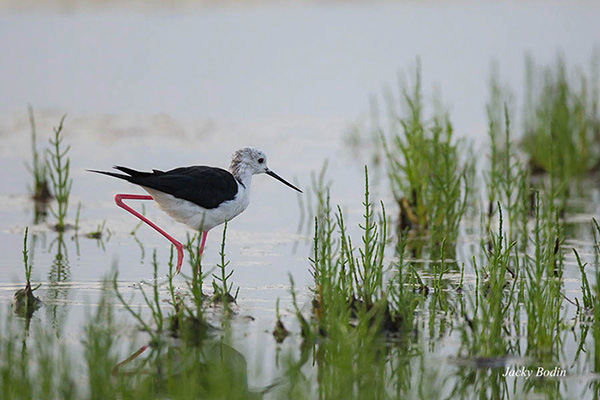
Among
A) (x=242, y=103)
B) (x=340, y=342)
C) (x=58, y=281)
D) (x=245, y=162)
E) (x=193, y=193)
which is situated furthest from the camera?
(x=242, y=103)

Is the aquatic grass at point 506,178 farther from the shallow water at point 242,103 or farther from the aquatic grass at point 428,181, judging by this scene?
the shallow water at point 242,103

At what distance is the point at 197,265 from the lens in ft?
17.6

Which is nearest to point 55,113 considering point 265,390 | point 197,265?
point 197,265

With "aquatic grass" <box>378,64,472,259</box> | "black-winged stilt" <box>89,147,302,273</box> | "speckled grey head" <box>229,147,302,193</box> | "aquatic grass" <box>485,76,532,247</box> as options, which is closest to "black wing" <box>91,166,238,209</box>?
"black-winged stilt" <box>89,147,302,273</box>

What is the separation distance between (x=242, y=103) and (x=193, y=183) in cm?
807

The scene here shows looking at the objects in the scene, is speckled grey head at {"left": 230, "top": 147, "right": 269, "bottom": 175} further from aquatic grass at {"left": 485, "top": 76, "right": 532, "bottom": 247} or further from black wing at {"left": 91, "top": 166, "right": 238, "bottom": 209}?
aquatic grass at {"left": 485, "top": 76, "right": 532, "bottom": 247}

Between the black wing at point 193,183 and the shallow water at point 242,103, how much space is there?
0.57 meters

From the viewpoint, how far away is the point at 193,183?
22.8 feet

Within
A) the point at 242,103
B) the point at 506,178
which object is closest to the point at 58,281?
the point at 506,178

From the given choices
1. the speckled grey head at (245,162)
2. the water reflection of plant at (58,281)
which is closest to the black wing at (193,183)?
the speckled grey head at (245,162)

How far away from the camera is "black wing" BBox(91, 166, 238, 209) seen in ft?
22.3

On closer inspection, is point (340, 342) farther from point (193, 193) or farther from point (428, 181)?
point (428, 181)

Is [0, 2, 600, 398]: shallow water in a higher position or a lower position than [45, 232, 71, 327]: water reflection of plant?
higher

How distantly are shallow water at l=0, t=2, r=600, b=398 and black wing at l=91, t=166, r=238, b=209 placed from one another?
0.57m
